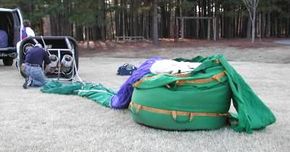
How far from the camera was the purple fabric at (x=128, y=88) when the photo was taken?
692 cm

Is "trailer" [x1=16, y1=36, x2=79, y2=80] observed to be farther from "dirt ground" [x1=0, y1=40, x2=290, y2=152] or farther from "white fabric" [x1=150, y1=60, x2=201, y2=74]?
"white fabric" [x1=150, y1=60, x2=201, y2=74]

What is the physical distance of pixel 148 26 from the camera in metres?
33.7

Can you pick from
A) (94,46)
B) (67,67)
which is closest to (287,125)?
(67,67)

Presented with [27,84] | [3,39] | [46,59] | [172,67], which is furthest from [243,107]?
[3,39]

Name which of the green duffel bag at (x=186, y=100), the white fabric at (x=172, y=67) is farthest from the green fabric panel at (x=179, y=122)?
the white fabric at (x=172, y=67)

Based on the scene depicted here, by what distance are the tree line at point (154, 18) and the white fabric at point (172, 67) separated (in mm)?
18599

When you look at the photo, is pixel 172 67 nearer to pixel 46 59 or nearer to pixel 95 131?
pixel 95 131

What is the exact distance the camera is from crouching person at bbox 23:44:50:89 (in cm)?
1072

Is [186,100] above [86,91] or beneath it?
above

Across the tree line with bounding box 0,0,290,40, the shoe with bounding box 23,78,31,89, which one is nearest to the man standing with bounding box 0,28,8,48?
the shoe with bounding box 23,78,31,89

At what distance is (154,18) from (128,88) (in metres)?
21.8

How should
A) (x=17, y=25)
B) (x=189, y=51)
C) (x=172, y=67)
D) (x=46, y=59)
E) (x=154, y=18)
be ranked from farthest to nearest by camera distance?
(x=154, y=18), (x=189, y=51), (x=17, y=25), (x=46, y=59), (x=172, y=67)

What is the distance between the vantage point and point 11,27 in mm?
16234

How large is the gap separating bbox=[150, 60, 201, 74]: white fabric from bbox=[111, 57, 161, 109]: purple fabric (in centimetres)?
19
